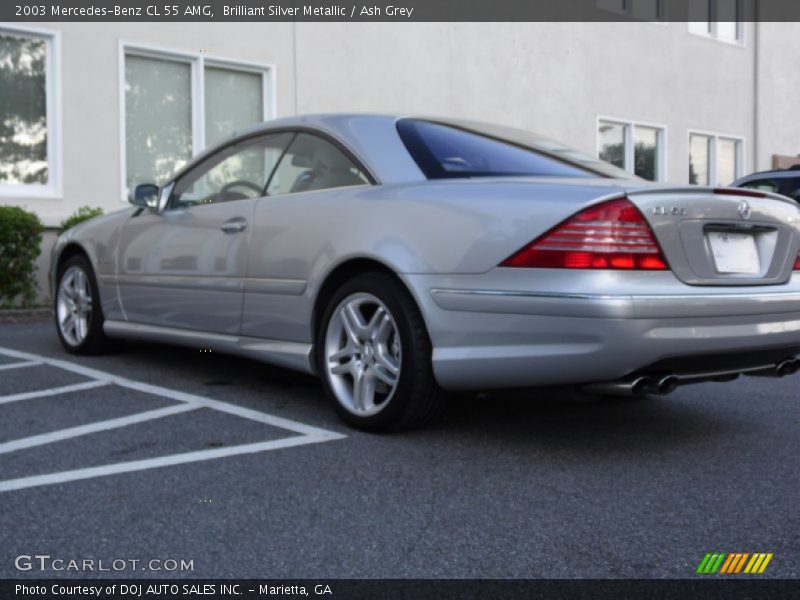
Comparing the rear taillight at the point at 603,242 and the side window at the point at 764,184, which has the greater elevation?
the side window at the point at 764,184

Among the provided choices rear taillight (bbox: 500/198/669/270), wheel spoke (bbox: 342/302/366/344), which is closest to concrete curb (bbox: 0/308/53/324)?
wheel spoke (bbox: 342/302/366/344)

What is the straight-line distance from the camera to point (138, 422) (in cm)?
429

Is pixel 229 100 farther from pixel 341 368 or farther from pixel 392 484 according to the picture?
pixel 392 484

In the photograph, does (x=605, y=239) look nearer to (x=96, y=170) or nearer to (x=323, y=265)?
(x=323, y=265)

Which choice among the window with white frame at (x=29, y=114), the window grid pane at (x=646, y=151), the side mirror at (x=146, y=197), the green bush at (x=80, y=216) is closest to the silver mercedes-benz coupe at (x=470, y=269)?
the side mirror at (x=146, y=197)

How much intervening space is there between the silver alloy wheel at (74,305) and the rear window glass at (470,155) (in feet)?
9.35

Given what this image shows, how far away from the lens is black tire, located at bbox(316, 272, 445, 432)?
3.80 meters

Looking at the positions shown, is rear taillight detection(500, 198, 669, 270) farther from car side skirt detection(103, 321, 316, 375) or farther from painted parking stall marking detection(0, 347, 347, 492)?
car side skirt detection(103, 321, 316, 375)

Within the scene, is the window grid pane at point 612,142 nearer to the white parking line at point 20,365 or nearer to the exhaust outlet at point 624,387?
the white parking line at point 20,365

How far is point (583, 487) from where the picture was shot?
10.9ft

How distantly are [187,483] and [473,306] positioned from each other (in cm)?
123

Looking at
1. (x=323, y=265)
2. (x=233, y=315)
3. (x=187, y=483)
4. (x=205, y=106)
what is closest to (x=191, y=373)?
(x=233, y=315)

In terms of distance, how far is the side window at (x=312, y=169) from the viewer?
4406mm
